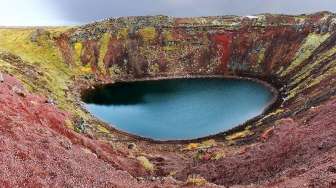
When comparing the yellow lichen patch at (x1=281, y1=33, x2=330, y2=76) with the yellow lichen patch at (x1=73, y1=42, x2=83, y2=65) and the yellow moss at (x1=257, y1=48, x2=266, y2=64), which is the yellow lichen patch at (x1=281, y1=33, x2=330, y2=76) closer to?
the yellow moss at (x1=257, y1=48, x2=266, y2=64)

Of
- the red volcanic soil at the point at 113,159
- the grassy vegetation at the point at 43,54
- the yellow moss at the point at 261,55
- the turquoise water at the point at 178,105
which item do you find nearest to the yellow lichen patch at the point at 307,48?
the yellow moss at the point at 261,55

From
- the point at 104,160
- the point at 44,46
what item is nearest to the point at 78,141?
the point at 104,160

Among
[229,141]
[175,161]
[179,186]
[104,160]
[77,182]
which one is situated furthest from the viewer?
[229,141]

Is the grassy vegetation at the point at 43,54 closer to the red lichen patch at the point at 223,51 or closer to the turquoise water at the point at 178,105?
the turquoise water at the point at 178,105

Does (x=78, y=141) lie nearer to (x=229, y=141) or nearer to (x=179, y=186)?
(x=179, y=186)

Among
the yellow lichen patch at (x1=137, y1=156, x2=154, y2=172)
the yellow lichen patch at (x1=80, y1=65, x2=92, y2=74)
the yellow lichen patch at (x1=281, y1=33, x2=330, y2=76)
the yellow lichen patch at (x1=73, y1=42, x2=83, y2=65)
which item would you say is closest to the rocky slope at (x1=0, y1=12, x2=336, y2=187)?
the yellow lichen patch at (x1=137, y1=156, x2=154, y2=172)
